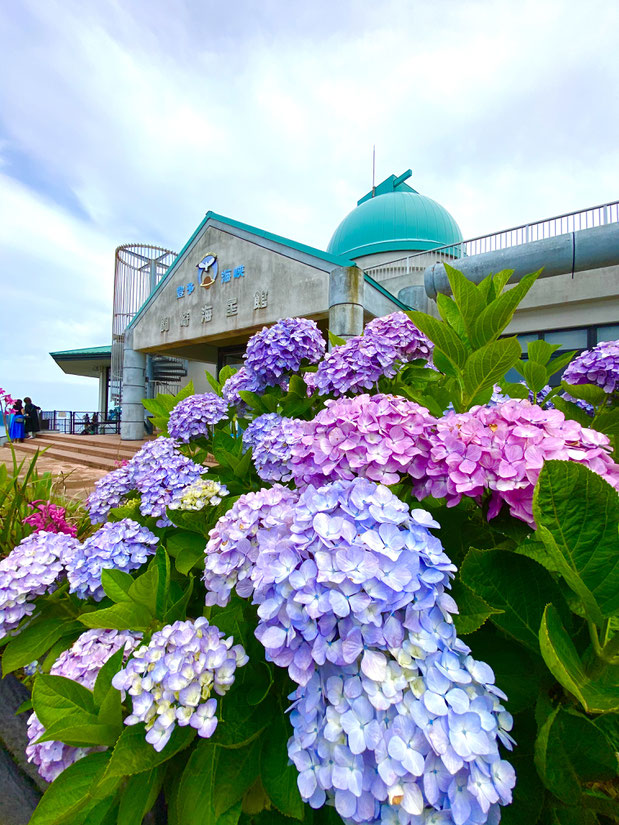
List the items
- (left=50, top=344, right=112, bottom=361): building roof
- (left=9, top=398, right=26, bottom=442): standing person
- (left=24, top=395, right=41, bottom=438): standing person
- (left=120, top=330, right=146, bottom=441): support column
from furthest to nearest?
1. (left=50, top=344, right=112, bottom=361): building roof
2. (left=24, top=395, right=41, bottom=438): standing person
3. (left=9, top=398, right=26, bottom=442): standing person
4. (left=120, top=330, right=146, bottom=441): support column

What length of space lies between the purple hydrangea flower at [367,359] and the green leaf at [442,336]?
49 cm

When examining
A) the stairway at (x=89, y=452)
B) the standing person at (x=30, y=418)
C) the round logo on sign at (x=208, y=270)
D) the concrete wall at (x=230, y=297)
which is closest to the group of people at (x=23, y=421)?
the standing person at (x=30, y=418)

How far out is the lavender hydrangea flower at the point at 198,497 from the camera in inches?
43.9

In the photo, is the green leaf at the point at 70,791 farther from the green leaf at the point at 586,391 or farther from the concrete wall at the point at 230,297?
the concrete wall at the point at 230,297

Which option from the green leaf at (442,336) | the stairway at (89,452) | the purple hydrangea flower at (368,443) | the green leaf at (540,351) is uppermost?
the green leaf at (540,351)

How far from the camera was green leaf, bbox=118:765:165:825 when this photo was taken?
0.62 metres

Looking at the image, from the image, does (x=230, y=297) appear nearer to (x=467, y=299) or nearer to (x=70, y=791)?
(x=467, y=299)

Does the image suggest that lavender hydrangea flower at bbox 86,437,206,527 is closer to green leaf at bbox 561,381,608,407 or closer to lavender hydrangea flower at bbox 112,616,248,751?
lavender hydrangea flower at bbox 112,616,248,751

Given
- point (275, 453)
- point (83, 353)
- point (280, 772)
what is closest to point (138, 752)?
point (280, 772)

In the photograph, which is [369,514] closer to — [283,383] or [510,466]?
[510,466]

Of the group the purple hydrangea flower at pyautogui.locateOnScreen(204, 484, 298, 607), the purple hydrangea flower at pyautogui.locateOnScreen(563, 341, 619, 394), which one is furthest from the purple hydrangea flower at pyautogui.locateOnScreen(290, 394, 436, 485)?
the purple hydrangea flower at pyautogui.locateOnScreen(563, 341, 619, 394)

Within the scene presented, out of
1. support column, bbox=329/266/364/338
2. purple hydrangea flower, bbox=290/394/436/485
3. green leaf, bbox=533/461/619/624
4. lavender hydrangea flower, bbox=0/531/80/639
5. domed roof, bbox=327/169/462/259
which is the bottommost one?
lavender hydrangea flower, bbox=0/531/80/639

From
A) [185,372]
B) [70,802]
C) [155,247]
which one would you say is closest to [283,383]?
[70,802]

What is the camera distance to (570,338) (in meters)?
8.40
